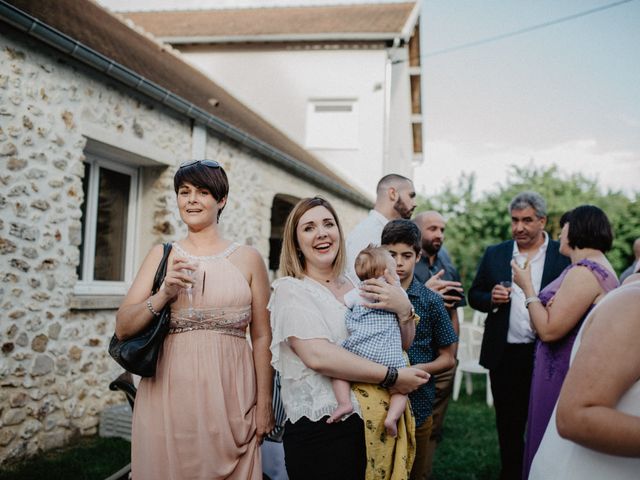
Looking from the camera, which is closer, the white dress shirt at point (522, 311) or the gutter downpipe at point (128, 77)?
the white dress shirt at point (522, 311)

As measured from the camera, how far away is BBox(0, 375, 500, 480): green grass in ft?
13.8

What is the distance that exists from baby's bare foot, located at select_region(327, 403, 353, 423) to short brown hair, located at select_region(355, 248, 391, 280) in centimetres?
60

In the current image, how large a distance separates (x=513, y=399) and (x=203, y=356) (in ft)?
9.11

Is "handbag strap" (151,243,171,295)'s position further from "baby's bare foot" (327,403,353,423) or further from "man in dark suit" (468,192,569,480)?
"man in dark suit" (468,192,569,480)

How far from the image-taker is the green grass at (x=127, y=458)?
13.8 ft

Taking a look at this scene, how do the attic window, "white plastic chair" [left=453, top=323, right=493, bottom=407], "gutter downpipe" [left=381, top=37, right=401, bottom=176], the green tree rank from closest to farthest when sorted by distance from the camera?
"white plastic chair" [left=453, top=323, right=493, bottom=407]
"gutter downpipe" [left=381, top=37, right=401, bottom=176]
the attic window
the green tree

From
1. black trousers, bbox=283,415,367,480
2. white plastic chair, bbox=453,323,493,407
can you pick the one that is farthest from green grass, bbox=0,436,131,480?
white plastic chair, bbox=453,323,493,407

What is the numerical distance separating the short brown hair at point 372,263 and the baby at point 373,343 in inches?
0.4

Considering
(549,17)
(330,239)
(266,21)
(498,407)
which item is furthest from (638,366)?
(266,21)

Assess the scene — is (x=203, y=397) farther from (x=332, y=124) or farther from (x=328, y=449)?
(x=332, y=124)

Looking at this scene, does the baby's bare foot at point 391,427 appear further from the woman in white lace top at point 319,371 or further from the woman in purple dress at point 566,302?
the woman in purple dress at point 566,302

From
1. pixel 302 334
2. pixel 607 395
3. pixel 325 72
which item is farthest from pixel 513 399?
pixel 325 72

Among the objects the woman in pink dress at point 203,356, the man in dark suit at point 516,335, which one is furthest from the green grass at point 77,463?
the man in dark suit at point 516,335

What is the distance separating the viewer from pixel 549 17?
35.2ft
